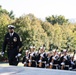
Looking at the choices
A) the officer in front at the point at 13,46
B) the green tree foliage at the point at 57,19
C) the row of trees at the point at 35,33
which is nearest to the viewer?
the officer in front at the point at 13,46

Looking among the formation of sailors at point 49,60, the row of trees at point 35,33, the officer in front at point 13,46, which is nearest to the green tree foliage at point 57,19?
the row of trees at point 35,33

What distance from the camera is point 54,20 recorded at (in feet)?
263

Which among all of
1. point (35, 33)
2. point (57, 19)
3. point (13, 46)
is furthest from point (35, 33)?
point (57, 19)

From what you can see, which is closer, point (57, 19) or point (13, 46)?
point (13, 46)

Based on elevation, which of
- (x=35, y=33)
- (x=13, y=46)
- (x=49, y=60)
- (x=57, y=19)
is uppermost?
(x=57, y=19)

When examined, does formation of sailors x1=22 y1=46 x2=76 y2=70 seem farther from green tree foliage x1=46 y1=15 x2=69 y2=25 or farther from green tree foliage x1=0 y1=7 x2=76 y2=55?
green tree foliage x1=46 y1=15 x2=69 y2=25

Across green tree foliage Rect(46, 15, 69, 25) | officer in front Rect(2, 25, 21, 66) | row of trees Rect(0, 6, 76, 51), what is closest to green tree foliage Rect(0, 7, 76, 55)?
row of trees Rect(0, 6, 76, 51)

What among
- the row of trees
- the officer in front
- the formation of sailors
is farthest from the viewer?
the row of trees

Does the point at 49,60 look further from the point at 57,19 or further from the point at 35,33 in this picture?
the point at 57,19

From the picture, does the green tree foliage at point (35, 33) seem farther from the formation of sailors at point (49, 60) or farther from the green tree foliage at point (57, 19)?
the green tree foliage at point (57, 19)

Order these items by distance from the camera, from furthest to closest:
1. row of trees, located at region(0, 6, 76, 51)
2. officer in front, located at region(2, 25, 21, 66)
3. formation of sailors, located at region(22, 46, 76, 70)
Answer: row of trees, located at region(0, 6, 76, 51)
formation of sailors, located at region(22, 46, 76, 70)
officer in front, located at region(2, 25, 21, 66)

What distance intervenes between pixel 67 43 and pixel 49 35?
18.2ft

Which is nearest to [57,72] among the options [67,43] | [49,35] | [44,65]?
[44,65]

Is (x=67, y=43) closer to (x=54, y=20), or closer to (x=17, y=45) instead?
(x=54, y=20)
